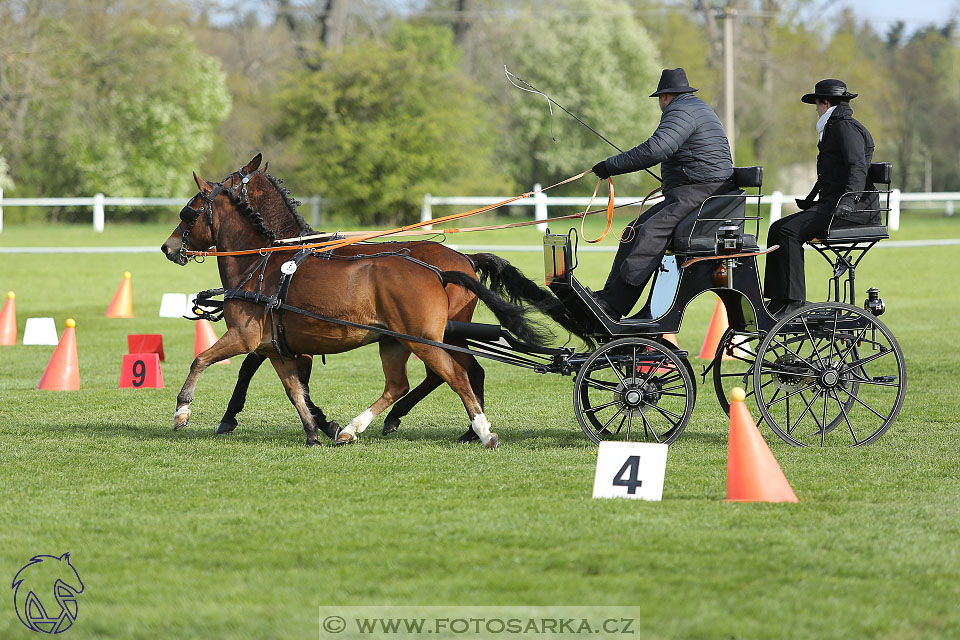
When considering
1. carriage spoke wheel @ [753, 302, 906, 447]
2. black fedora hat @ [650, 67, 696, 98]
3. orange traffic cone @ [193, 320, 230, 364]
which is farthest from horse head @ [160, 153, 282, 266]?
orange traffic cone @ [193, 320, 230, 364]

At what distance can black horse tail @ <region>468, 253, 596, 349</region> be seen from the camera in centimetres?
775

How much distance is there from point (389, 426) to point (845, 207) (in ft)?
11.1

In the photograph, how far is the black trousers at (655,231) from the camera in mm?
7281

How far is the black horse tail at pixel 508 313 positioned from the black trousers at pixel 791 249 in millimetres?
1502

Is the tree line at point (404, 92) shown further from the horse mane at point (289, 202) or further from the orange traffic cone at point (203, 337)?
the horse mane at point (289, 202)

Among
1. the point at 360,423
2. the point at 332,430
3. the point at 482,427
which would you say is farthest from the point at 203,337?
the point at 482,427

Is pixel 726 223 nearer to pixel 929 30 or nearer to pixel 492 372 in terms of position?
pixel 492 372

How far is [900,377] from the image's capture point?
7496mm

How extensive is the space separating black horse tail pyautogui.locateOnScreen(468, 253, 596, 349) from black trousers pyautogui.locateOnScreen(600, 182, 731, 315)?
20.9 inches

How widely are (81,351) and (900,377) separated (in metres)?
9.48

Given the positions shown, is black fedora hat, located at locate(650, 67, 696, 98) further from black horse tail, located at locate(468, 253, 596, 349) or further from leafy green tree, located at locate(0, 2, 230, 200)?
leafy green tree, located at locate(0, 2, 230, 200)

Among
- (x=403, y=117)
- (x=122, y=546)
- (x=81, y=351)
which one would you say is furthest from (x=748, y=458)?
(x=403, y=117)

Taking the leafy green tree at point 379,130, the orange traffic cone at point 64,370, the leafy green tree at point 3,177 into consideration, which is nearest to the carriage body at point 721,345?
the orange traffic cone at point 64,370

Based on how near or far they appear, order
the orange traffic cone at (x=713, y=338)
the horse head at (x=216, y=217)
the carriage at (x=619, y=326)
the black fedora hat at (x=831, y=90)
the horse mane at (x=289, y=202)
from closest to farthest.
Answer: the carriage at (x=619, y=326)
the black fedora hat at (x=831, y=90)
the horse head at (x=216, y=217)
the horse mane at (x=289, y=202)
the orange traffic cone at (x=713, y=338)
